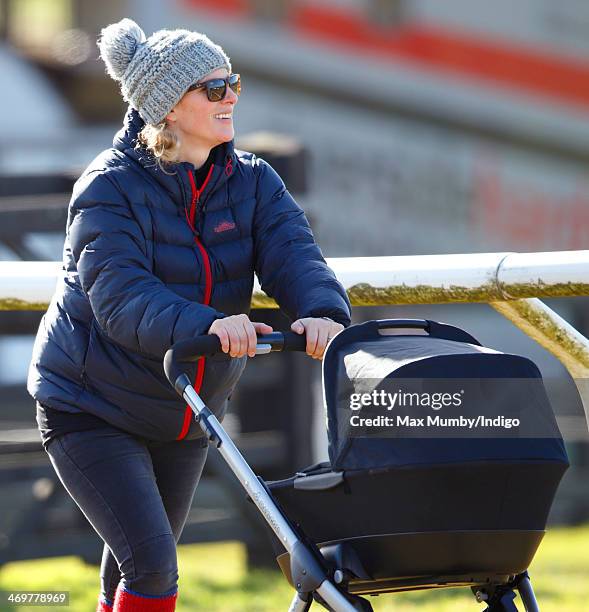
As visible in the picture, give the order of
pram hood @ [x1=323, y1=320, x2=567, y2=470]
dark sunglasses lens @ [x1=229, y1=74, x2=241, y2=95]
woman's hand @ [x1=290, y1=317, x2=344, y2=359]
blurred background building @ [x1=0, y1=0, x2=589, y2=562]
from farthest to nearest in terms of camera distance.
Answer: blurred background building @ [x1=0, y1=0, x2=589, y2=562], dark sunglasses lens @ [x1=229, y1=74, x2=241, y2=95], woman's hand @ [x1=290, y1=317, x2=344, y2=359], pram hood @ [x1=323, y1=320, x2=567, y2=470]

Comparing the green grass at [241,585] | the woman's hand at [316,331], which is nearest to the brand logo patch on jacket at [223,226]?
the woman's hand at [316,331]

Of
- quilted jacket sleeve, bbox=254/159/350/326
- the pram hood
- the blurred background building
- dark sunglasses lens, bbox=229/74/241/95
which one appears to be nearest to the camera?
the pram hood

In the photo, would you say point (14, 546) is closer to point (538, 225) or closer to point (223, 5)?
point (223, 5)

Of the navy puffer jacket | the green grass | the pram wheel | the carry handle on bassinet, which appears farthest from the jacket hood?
the green grass

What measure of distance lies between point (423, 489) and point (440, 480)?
0.03 m

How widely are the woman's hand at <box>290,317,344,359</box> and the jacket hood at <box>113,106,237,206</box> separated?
335 millimetres

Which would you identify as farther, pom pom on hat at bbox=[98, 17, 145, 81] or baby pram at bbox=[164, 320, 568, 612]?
pom pom on hat at bbox=[98, 17, 145, 81]

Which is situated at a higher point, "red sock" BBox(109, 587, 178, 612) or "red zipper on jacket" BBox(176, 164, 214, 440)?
"red zipper on jacket" BBox(176, 164, 214, 440)

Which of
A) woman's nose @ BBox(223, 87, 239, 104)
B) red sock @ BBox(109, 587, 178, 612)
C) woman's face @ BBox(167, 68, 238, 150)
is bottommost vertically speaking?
red sock @ BBox(109, 587, 178, 612)

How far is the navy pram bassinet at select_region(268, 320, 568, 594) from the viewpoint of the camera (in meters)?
2.33

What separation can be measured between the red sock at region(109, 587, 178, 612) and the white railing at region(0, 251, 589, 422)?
0.75m

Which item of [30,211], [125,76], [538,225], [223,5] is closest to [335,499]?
[125,76]

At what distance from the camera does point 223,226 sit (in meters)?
2.77

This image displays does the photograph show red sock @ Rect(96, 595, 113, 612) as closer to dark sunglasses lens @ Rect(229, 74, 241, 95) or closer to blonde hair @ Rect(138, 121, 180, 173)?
blonde hair @ Rect(138, 121, 180, 173)
